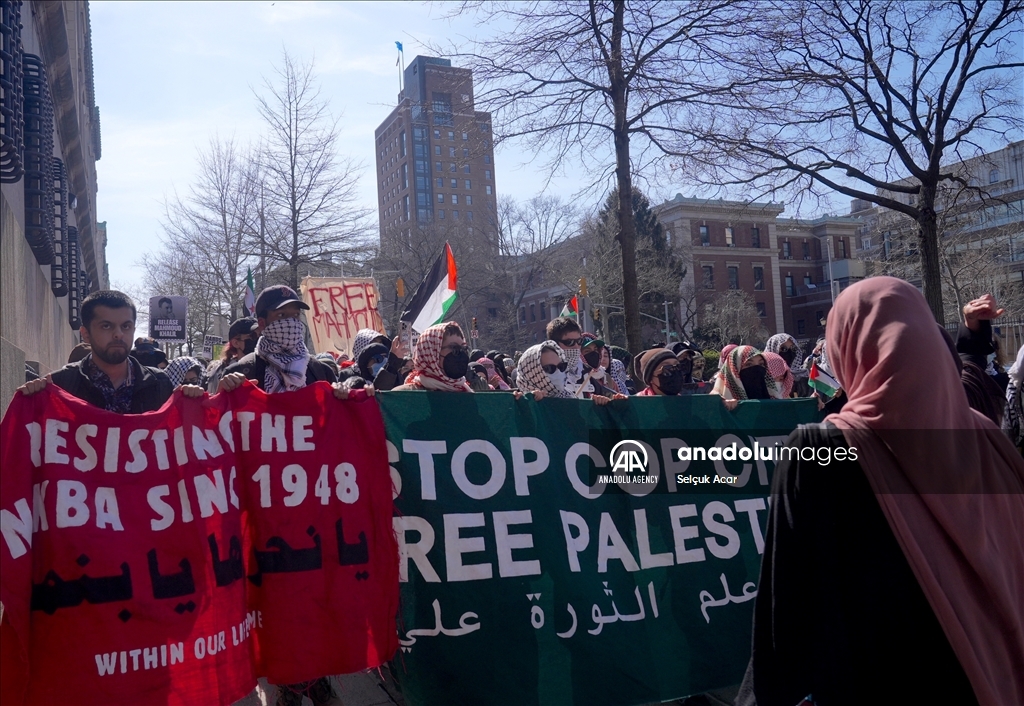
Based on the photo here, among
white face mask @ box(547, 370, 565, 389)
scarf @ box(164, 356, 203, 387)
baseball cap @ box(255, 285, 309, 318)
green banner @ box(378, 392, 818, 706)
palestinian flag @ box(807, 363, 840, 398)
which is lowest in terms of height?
green banner @ box(378, 392, 818, 706)

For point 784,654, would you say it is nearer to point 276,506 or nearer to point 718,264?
point 276,506

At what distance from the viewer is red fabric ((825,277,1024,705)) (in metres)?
2.11

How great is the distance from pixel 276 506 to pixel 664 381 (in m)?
2.82

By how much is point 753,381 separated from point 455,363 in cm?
259

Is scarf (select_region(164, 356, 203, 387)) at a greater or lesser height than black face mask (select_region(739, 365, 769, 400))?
greater

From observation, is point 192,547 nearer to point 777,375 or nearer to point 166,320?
point 777,375

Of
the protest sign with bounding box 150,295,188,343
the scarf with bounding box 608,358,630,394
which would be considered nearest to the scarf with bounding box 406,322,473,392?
the scarf with bounding box 608,358,630,394

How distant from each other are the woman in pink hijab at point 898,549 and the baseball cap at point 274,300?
132 inches

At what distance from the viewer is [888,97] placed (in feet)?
45.1

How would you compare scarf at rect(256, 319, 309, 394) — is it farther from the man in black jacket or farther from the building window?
the building window

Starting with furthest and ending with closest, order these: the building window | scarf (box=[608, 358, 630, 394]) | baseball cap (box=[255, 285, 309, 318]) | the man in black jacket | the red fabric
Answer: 1. the building window
2. scarf (box=[608, 358, 630, 394])
3. baseball cap (box=[255, 285, 309, 318])
4. the man in black jacket
5. the red fabric

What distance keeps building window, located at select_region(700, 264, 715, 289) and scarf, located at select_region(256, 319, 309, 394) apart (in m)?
63.5

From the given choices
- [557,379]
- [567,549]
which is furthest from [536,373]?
[567,549]

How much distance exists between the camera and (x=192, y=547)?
370 cm
